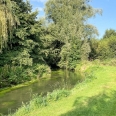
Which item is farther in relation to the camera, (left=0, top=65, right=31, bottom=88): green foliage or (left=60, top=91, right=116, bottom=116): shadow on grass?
(left=0, top=65, right=31, bottom=88): green foliage

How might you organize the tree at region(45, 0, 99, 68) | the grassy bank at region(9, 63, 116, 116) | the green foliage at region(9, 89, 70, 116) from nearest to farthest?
the grassy bank at region(9, 63, 116, 116) → the green foliage at region(9, 89, 70, 116) → the tree at region(45, 0, 99, 68)

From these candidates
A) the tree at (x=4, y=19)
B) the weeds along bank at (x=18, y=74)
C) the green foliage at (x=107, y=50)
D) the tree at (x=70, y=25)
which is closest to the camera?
the tree at (x=4, y=19)

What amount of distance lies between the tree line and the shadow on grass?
25.7ft

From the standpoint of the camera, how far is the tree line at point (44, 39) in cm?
1778

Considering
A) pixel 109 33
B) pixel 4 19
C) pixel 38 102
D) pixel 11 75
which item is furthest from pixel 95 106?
pixel 109 33

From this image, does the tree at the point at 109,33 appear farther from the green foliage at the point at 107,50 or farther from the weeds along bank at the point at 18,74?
the weeds along bank at the point at 18,74

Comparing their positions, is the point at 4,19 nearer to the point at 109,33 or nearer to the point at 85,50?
the point at 85,50

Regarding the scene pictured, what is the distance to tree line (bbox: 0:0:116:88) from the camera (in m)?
17.8

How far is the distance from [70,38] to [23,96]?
63.4 ft

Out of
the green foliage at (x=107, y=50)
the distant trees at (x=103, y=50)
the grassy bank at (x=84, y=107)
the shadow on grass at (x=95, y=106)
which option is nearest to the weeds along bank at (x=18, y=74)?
the grassy bank at (x=84, y=107)

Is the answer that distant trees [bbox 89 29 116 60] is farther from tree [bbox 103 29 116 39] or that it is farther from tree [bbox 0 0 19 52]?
tree [bbox 0 0 19 52]

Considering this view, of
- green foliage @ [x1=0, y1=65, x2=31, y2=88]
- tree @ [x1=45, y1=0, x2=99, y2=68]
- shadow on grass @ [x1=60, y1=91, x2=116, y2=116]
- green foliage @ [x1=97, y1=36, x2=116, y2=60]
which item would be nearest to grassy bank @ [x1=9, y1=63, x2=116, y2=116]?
shadow on grass @ [x1=60, y1=91, x2=116, y2=116]

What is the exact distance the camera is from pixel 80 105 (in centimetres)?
832

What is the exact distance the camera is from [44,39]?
26.6 meters
